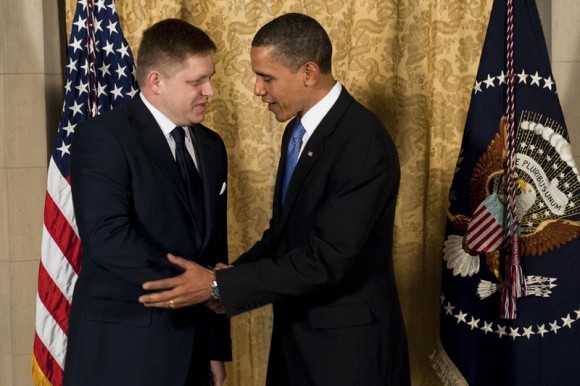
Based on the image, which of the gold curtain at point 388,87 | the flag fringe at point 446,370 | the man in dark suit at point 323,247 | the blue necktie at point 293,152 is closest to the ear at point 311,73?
the man in dark suit at point 323,247

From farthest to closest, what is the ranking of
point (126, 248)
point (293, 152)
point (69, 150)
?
1. point (69, 150)
2. point (293, 152)
3. point (126, 248)

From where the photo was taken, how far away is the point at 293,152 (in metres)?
2.75

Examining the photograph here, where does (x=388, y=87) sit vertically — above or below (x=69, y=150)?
above

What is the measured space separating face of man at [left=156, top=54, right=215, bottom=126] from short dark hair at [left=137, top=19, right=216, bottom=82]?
0.9 inches

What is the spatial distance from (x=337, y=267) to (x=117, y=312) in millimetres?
667

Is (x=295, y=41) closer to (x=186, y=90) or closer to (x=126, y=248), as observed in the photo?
(x=186, y=90)

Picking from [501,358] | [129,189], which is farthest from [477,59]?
[129,189]

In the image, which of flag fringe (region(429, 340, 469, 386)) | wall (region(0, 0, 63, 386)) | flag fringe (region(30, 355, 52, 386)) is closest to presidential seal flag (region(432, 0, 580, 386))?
flag fringe (region(429, 340, 469, 386))

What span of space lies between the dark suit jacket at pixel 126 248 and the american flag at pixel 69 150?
0.87 meters

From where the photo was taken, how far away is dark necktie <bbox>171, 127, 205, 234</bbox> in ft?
8.61

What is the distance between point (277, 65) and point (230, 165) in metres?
1.44

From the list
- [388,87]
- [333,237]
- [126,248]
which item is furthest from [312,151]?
[388,87]

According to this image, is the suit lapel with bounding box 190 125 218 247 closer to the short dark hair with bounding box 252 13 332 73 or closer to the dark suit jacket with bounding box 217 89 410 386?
the dark suit jacket with bounding box 217 89 410 386

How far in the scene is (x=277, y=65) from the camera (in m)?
2.63
